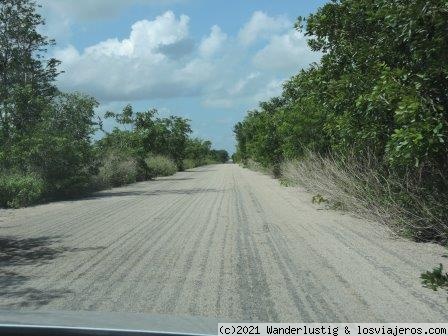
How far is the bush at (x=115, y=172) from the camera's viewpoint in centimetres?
3379

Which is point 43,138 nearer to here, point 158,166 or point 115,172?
point 115,172

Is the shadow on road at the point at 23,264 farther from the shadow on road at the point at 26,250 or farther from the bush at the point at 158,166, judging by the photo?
the bush at the point at 158,166

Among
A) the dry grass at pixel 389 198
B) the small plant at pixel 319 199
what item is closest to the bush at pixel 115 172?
the small plant at pixel 319 199

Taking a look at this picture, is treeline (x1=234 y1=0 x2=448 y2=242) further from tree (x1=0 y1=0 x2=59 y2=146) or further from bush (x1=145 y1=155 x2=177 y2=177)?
bush (x1=145 y1=155 x2=177 y2=177)

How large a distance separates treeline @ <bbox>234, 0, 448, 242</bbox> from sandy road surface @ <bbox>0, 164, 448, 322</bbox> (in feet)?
2.53

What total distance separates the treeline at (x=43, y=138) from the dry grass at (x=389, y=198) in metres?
10.7

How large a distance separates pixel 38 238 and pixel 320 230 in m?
6.39

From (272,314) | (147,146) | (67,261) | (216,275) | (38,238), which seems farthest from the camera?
(147,146)

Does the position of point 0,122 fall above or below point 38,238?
above

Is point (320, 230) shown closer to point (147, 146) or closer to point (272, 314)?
point (272, 314)

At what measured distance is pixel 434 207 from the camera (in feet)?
35.8

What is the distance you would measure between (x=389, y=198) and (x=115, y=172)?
27.4m

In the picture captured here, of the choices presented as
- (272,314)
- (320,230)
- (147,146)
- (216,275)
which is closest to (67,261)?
(216,275)

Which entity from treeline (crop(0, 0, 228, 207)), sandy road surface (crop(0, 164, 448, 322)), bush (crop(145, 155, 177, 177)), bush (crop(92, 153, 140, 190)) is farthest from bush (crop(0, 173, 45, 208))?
bush (crop(145, 155, 177, 177))
